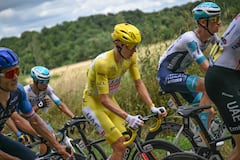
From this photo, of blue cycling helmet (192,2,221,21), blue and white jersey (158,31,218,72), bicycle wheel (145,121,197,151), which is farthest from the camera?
blue and white jersey (158,31,218,72)

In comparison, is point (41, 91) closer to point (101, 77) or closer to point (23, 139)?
point (23, 139)

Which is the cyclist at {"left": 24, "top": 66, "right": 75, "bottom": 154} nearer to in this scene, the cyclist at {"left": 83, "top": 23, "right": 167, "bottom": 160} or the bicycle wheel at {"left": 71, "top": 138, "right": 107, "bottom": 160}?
the bicycle wheel at {"left": 71, "top": 138, "right": 107, "bottom": 160}

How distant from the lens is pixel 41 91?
25.2 ft

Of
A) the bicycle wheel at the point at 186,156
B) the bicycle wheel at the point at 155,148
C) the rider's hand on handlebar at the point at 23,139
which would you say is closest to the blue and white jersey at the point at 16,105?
the bicycle wheel at the point at 155,148

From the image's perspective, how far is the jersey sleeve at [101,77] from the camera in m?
5.43

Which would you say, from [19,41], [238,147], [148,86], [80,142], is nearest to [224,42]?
[238,147]

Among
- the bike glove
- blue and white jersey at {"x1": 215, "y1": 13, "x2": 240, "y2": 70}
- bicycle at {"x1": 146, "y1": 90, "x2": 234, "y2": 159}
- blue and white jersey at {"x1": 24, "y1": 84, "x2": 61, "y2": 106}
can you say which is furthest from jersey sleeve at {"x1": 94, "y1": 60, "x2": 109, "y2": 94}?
the bike glove

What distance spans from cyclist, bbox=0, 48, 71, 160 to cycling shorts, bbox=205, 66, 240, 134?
66.1 inches

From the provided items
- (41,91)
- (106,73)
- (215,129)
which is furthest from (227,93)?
(41,91)

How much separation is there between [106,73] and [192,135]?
4.45 feet

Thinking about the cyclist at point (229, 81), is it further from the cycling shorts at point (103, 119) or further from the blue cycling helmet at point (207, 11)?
the cycling shorts at point (103, 119)

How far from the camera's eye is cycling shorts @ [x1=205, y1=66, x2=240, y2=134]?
13.5 feet

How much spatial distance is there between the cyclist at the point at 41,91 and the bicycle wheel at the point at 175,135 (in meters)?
→ 1.85

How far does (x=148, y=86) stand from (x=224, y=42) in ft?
19.2
